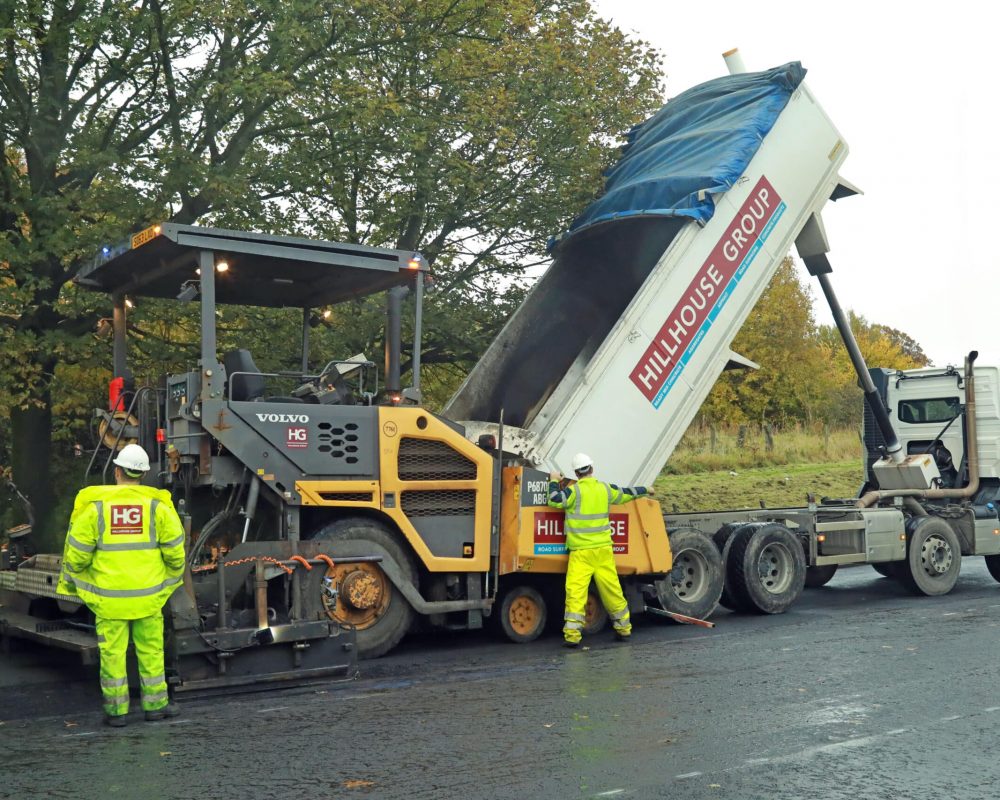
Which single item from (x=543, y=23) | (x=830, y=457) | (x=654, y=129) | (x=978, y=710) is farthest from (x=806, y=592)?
(x=830, y=457)

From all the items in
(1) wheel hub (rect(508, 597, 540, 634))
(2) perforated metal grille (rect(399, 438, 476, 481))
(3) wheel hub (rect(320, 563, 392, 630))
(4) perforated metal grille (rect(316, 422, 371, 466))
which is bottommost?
(1) wheel hub (rect(508, 597, 540, 634))

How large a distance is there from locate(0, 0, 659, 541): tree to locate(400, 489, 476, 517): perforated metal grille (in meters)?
3.32

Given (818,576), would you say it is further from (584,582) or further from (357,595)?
(357,595)

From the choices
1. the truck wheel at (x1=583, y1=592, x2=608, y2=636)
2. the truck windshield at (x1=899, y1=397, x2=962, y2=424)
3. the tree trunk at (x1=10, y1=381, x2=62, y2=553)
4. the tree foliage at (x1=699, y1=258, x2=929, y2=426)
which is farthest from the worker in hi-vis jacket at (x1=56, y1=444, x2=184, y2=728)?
the tree foliage at (x1=699, y1=258, x2=929, y2=426)

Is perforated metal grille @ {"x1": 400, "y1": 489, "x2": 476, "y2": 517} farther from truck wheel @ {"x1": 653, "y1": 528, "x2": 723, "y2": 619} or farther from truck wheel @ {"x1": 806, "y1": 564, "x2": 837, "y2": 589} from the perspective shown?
truck wheel @ {"x1": 806, "y1": 564, "x2": 837, "y2": 589}

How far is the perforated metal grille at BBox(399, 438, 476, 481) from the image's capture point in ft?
26.8

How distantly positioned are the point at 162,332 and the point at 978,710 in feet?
29.5

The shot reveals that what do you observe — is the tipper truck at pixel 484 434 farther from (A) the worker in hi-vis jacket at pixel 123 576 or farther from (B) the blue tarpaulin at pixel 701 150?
(A) the worker in hi-vis jacket at pixel 123 576

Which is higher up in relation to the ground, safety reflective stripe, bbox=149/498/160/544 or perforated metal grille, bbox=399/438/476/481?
perforated metal grille, bbox=399/438/476/481

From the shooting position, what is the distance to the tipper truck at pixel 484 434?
752 cm

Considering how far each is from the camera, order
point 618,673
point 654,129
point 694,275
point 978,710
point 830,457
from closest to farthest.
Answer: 1. point 978,710
2. point 618,673
3. point 694,275
4. point 654,129
5. point 830,457

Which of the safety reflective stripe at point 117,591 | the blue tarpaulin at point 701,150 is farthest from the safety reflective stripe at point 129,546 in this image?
the blue tarpaulin at point 701,150

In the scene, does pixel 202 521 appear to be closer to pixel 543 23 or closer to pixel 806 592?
pixel 806 592

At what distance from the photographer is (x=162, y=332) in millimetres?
12227
